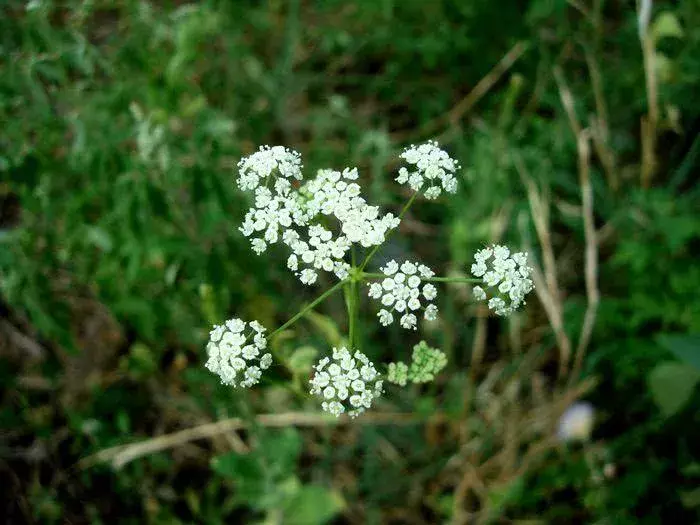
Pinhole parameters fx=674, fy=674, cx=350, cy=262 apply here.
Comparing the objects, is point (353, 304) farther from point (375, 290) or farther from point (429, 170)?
point (429, 170)

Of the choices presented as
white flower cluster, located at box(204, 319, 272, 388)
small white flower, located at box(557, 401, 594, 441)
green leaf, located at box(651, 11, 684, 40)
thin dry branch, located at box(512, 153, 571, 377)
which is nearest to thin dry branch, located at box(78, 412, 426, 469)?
small white flower, located at box(557, 401, 594, 441)

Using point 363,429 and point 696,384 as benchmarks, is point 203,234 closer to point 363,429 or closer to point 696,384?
point 363,429

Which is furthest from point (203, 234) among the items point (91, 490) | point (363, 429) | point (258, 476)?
point (91, 490)

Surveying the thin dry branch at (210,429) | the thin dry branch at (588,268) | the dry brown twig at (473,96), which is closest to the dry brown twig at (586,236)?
the thin dry branch at (588,268)

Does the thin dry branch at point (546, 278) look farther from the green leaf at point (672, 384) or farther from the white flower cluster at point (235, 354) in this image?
the white flower cluster at point (235, 354)

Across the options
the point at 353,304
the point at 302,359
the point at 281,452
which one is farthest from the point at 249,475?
the point at 353,304

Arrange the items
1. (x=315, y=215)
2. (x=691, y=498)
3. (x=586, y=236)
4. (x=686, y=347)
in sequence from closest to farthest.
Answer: (x=315, y=215) → (x=686, y=347) → (x=691, y=498) → (x=586, y=236)
